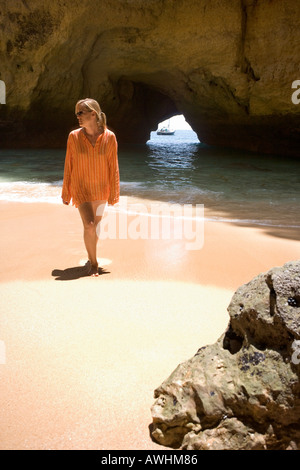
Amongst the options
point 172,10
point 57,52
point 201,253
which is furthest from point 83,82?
point 201,253

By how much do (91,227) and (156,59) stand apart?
10495mm

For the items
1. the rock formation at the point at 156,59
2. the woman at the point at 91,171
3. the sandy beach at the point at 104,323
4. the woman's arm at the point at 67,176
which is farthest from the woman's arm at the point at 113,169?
the rock formation at the point at 156,59

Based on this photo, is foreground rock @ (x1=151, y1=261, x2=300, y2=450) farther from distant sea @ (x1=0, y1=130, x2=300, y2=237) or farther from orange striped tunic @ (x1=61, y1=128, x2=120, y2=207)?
distant sea @ (x1=0, y1=130, x2=300, y2=237)

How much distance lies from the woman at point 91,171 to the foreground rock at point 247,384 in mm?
1608

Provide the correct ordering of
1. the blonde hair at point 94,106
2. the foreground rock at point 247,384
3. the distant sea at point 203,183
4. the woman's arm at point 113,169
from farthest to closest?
the distant sea at point 203,183 < the woman's arm at point 113,169 < the blonde hair at point 94,106 < the foreground rock at point 247,384

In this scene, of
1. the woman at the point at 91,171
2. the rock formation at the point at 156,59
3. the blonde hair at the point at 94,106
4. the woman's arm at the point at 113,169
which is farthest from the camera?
the rock formation at the point at 156,59

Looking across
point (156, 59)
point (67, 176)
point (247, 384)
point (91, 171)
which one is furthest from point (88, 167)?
point (156, 59)

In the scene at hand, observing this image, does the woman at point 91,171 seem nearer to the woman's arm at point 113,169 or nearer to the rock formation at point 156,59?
the woman's arm at point 113,169

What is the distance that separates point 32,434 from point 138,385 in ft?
1.44

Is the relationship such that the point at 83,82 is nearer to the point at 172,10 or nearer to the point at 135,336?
the point at 172,10

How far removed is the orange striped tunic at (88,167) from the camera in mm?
2984

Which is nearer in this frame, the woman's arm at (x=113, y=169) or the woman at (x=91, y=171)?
the woman at (x=91, y=171)

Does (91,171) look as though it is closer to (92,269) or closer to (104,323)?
(92,269)

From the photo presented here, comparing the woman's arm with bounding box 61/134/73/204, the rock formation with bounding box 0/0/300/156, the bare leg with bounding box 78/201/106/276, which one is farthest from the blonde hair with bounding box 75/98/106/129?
the rock formation with bounding box 0/0/300/156
